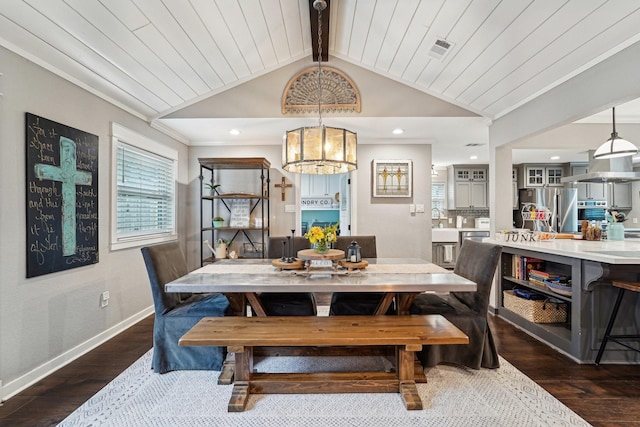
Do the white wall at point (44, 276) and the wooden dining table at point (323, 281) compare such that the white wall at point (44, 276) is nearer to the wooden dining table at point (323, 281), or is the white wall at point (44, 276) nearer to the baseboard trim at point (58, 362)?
the baseboard trim at point (58, 362)

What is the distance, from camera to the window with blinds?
696cm

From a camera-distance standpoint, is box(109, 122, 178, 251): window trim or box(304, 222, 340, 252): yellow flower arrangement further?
box(109, 122, 178, 251): window trim

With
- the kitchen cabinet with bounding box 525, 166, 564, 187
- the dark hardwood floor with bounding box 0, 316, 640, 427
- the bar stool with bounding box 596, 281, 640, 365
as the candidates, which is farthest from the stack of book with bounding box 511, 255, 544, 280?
the kitchen cabinet with bounding box 525, 166, 564, 187

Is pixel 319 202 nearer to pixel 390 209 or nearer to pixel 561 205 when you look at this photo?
pixel 390 209

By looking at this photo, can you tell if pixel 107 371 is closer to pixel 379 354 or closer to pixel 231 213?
pixel 379 354

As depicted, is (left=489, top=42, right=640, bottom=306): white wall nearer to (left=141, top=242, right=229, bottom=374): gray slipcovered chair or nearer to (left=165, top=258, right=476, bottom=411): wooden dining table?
(left=165, top=258, right=476, bottom=411): wooden dining table

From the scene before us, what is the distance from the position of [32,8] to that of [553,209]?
300 inches

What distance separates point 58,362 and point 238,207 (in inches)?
103

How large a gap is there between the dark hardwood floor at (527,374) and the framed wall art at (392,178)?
2311 millimetres

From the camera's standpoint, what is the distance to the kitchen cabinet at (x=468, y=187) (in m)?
6.64

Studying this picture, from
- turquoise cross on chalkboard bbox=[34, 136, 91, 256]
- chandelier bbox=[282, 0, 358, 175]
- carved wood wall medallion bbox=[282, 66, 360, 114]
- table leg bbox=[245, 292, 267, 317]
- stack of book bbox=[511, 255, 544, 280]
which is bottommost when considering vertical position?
table leg bbox=[245, 292, 267, 317]

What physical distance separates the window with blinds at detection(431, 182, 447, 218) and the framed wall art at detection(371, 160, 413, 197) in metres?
2.78

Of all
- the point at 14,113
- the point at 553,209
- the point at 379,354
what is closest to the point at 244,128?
the point at 14,113

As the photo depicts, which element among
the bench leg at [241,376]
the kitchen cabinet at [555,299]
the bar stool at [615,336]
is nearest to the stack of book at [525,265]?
the kitchen cabinet at [555,299]
